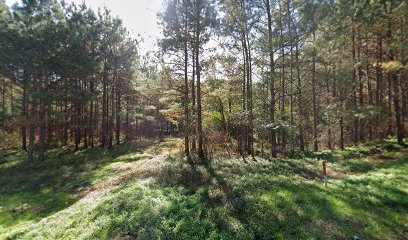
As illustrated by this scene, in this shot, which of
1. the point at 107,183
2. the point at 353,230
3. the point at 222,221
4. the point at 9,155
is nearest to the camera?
the point at 353,230

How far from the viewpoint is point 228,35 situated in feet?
49.6

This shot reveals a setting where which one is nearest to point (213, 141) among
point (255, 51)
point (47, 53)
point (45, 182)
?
point (255, 51)

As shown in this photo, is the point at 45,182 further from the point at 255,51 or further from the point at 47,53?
the point at 255,51

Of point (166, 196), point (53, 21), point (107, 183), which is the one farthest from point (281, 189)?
point (53, 21)

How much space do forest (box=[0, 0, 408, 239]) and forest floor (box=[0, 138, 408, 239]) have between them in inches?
1.9

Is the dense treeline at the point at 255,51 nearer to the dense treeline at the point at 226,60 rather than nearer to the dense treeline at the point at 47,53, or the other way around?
the dense treeline at the point at 226,60

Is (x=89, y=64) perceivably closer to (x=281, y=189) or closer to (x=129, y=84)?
(x=129, y=84)

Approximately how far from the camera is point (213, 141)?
14.9m

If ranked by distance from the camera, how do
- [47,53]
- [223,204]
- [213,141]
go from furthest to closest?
1. [47,53]
2. [213,141]
3. [223,204]

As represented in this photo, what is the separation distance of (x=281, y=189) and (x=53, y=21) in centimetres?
1980

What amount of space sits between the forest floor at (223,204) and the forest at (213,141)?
48 millimetres

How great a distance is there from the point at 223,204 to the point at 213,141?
7.68 meters

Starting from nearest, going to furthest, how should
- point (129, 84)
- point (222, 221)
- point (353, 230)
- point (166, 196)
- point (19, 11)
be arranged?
point (353, 230), point (222, 221), point (166, 196), point (19, 11), point (129, 84)

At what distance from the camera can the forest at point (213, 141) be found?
6.52m
